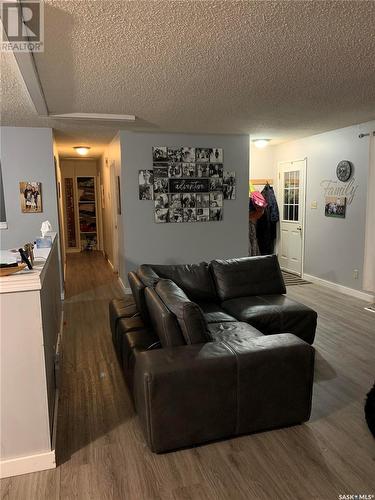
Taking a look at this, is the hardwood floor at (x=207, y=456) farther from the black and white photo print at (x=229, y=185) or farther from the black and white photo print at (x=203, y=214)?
the black and white photo print at (x=229, y=185)

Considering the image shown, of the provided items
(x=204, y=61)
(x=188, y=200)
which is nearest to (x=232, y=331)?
(x=204, y=61)

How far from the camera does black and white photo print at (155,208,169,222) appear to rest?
567cm

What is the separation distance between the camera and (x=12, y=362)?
78.5 inches

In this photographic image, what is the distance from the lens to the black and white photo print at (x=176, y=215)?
574 centimetres

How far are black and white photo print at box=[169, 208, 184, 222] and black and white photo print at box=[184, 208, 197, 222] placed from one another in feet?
0.21

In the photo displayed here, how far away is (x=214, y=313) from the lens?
11.0ft

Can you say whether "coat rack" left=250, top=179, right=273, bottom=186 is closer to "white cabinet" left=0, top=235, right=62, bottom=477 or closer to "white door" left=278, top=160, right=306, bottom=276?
"white door" left=278, top=160, right=306, bottom=276

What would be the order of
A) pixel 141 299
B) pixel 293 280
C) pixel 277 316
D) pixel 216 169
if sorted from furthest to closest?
pixel 293 280, pixel 216 169, pixel 277 316, pixel 141 299

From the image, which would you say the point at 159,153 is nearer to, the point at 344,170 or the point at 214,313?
the point at 344,170

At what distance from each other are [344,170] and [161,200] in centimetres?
269

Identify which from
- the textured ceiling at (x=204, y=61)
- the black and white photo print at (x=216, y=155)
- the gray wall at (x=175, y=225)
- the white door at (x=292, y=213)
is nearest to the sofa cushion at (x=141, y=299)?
the textured ceiling at (x=204, y=61)

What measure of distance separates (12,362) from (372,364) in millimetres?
2863

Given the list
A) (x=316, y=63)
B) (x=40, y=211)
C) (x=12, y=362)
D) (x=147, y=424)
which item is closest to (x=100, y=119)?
(x=40, y=211)

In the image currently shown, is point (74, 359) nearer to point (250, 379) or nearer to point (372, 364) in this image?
point (250, 379)
